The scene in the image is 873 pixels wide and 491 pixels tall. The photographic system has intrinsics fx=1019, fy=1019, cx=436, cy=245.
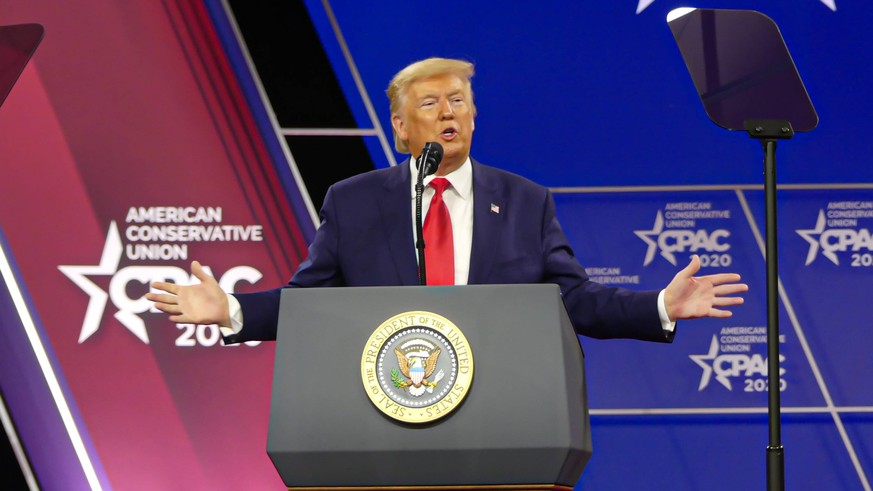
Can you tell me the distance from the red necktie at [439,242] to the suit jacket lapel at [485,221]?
0.06 meters

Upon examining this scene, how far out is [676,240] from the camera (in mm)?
3656

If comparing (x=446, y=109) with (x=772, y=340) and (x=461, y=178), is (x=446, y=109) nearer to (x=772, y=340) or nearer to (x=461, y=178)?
(x=461, y=178)

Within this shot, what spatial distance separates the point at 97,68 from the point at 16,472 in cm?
148

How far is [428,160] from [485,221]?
44cm

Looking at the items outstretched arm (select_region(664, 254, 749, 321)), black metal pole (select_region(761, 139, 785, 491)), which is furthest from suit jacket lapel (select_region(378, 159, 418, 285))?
black metal pole (select_region(761, 139, 785, 491))

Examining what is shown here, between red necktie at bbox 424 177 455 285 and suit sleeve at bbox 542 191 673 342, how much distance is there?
0.76 ft

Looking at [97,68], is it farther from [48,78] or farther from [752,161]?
[752,161]

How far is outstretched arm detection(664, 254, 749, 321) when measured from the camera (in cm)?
200

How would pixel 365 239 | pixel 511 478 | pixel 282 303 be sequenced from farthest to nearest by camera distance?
pixel 365 239 < pixel 282 303 < pixel 511 478

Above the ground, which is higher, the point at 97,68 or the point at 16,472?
the point at 97,68

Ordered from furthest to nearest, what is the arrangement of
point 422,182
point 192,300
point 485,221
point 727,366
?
point 727,366 < point 485,221 < point 192,300 < point 422,182

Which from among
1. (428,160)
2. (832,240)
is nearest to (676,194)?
(832,240)

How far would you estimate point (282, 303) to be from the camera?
5.57ft

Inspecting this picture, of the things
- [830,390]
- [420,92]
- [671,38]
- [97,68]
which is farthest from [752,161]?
[97,68]
